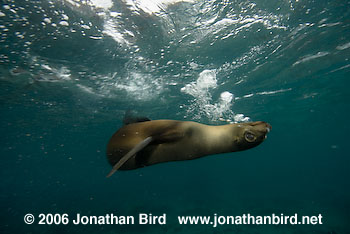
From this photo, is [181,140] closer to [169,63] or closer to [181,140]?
[181,140]

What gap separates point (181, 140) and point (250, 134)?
1.81 feet

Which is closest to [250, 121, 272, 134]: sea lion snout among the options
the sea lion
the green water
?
the sea lion

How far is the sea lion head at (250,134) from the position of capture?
1437 mm

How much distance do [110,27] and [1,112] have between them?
14798 millimetres

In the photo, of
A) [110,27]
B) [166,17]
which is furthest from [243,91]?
[110,27]

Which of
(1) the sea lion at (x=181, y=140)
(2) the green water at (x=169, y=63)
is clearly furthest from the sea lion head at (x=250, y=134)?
(2) the green water at (x=169, y=63)

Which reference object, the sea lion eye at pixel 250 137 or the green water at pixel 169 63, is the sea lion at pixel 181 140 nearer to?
the sea lion eye at pixel 250 137

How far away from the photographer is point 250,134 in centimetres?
145

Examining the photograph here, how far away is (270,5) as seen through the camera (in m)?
7.35

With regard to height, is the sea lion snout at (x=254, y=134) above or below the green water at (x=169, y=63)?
below

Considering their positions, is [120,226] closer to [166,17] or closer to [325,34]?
[166,17]

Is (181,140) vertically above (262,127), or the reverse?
(262,127)

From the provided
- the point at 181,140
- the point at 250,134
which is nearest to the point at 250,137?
the point at 250,134

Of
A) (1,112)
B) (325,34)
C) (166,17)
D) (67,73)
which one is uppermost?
(325,34)
